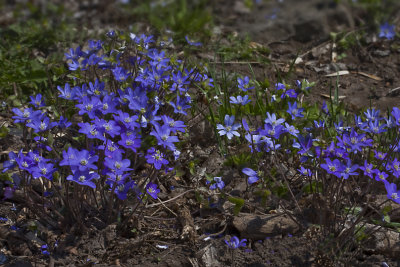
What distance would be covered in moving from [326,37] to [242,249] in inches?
120

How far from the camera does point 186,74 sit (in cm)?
325

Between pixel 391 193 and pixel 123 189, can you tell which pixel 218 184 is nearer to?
pixel 123 189

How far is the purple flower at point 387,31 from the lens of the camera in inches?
191

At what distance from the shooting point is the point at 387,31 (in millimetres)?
4938

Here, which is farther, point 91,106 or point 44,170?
point 91,106

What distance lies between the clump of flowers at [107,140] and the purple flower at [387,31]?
232 centimetres

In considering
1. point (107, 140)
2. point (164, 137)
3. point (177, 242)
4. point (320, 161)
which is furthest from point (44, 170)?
point (320, 161)

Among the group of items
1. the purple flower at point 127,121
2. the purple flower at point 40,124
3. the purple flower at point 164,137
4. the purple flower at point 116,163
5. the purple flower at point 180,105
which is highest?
the purple flower at point 40,124

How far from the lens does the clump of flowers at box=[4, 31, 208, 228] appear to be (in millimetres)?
2371

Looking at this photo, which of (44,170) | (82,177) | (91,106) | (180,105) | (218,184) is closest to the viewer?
(82,177)

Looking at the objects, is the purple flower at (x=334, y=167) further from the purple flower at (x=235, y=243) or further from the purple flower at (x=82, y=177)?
the purple flower at (x=82, y=177)

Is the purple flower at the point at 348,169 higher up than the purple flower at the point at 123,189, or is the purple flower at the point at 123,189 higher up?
the purple flower at the point at 348,169

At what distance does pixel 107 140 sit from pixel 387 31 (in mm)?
3527

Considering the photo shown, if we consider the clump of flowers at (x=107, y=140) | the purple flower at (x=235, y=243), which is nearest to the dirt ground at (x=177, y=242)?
the purple flower at (x=235, y=243)
